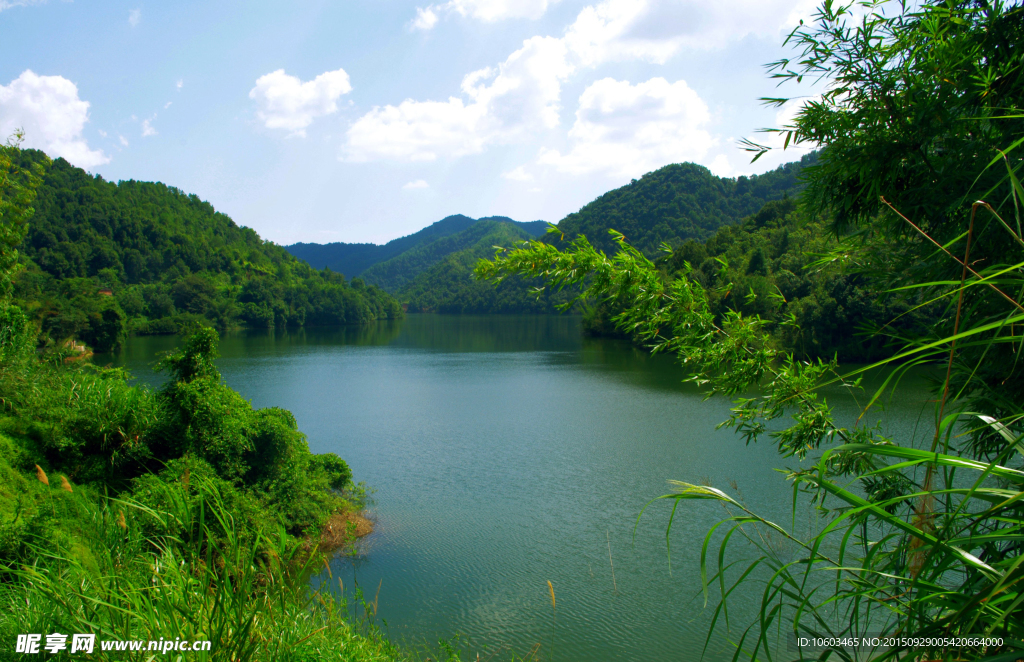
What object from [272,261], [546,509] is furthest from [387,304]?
[546,509]

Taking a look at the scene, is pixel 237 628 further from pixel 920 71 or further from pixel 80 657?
pixel 920 71

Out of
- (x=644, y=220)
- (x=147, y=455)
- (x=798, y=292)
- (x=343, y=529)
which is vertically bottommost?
(x=343, y=529)

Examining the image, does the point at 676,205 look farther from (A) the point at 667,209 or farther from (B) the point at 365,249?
(B) the point at 365,249

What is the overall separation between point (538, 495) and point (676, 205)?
188ft

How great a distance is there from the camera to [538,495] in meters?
11.0

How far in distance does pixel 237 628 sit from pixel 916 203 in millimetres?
3631

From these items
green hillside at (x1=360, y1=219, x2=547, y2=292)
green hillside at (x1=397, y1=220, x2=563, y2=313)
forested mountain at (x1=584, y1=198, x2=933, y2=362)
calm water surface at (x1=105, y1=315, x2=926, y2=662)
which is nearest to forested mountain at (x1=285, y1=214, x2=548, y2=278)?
green hillside at (x1=360, y1=219, x2=547, y2=292)

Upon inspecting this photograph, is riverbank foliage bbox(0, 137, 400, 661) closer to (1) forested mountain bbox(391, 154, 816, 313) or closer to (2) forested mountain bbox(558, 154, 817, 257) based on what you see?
(1) forested mountain bbox(391, 154, 816, 313)

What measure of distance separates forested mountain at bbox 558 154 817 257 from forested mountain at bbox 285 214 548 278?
102 metres

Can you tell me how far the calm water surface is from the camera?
690 centimetres

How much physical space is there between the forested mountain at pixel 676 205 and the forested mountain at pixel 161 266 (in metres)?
33.0

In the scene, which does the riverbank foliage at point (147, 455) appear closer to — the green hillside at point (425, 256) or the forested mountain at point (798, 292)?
the forested mountain at point (798, 292)

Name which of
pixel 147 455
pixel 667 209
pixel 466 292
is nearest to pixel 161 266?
pixel 466 292

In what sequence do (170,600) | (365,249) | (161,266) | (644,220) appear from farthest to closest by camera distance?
(365,249) → (161,266) → (644,220) → (170,600)
